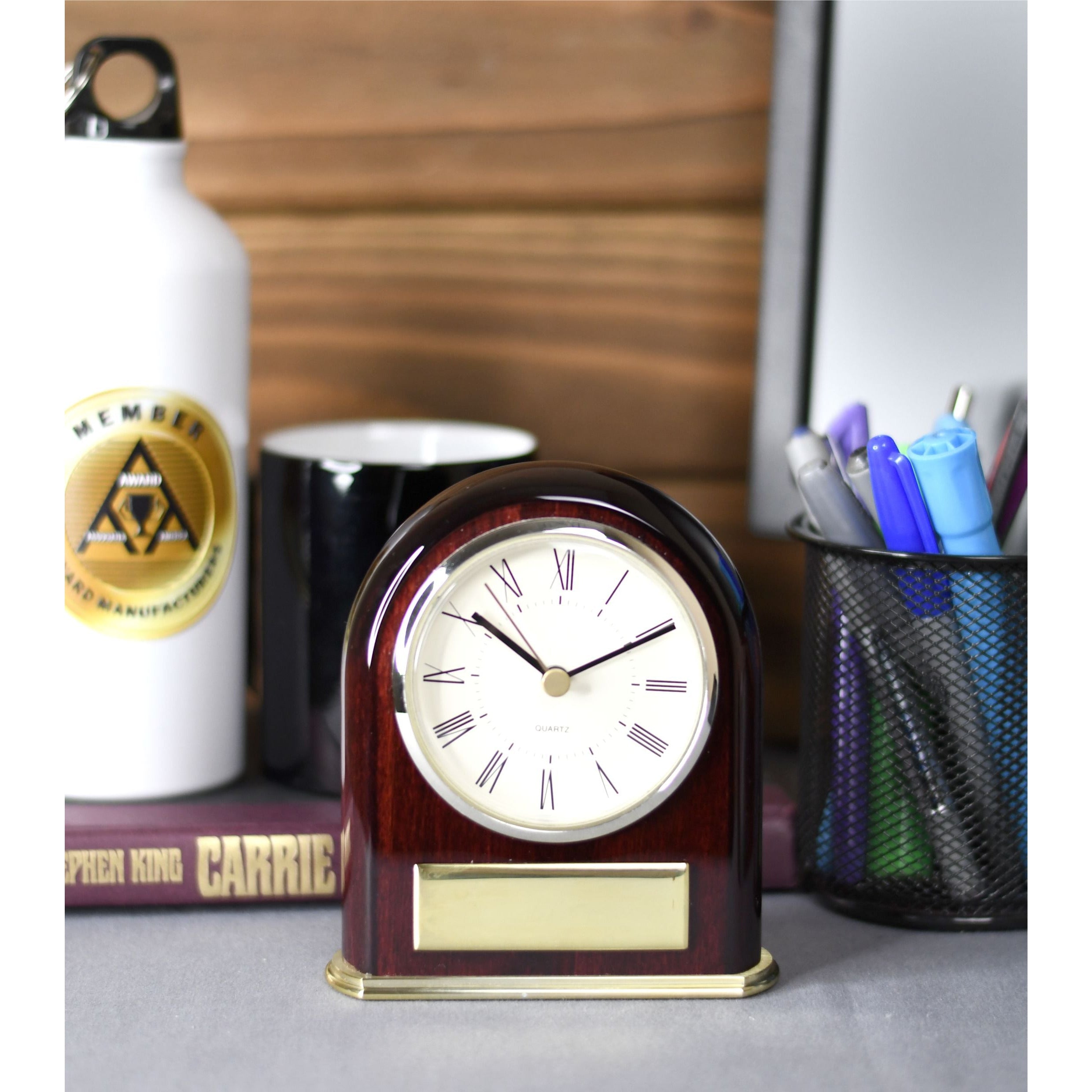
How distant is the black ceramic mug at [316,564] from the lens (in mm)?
591

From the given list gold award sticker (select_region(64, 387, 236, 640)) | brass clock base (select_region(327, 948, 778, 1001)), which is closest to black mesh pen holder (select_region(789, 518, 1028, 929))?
brass clock base (select_region(327, 948, 778, 1001))

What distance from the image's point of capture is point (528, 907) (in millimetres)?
484

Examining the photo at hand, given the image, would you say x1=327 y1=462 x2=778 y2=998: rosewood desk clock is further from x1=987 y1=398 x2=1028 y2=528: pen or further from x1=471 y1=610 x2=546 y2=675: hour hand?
x1=987 y1=398 x2=1028 y2=528: pen

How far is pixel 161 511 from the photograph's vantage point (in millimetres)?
582

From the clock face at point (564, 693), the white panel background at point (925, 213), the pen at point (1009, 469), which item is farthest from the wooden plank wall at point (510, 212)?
the clock face at point (564, 693)

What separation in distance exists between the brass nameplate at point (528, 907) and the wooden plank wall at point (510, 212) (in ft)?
0.90

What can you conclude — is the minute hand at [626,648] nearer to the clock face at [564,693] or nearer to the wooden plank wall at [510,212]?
the clock face at [564,693]

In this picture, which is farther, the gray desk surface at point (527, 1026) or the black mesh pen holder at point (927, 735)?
the black mesh pen holder at point (927, 735)

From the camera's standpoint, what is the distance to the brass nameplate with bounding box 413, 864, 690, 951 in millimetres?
483

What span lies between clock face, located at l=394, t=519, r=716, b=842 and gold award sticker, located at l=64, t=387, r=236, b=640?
0.16 meters

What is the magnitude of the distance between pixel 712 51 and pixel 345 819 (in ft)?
1.47

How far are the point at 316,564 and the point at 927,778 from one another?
0.93 ft
